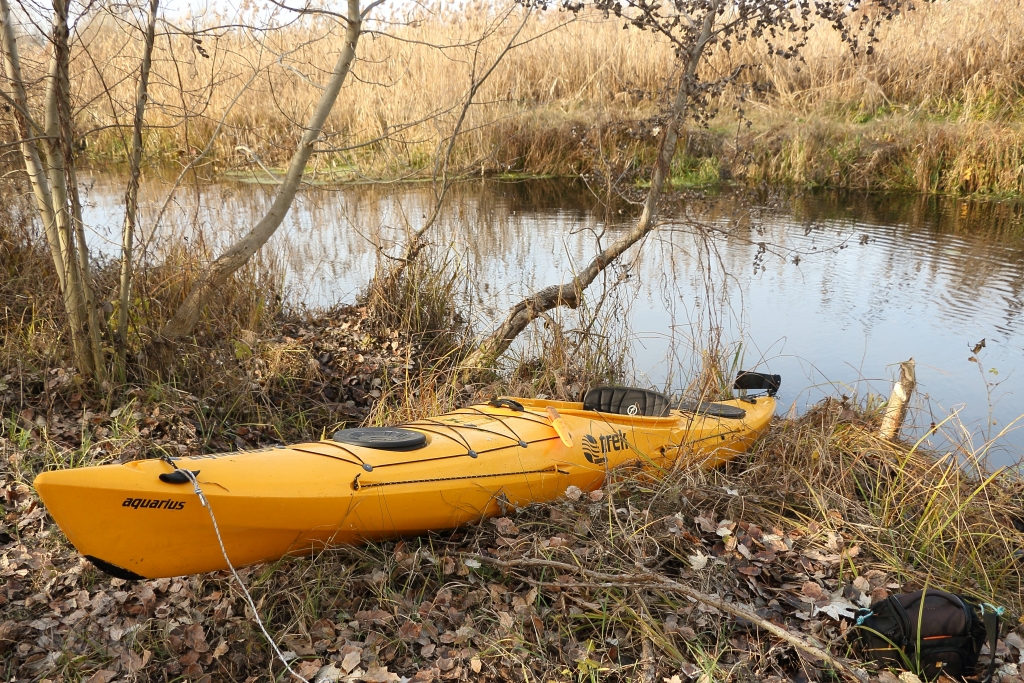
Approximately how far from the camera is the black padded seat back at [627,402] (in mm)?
4062

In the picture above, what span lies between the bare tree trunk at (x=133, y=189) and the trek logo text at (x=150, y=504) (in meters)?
1.80

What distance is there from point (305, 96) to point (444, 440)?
8.19 meters

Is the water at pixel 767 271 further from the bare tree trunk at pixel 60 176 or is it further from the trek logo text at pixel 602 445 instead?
the trek logo text at pixel 602 445

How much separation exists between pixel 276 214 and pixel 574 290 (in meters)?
1.91

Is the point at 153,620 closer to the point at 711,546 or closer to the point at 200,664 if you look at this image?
the point at 200,664

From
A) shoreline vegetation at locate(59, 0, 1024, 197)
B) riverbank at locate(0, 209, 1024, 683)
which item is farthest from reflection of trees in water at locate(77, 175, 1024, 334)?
riverbank at locate(0, 209, 1024, 683)

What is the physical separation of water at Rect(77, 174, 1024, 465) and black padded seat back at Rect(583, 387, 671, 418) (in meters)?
1.11

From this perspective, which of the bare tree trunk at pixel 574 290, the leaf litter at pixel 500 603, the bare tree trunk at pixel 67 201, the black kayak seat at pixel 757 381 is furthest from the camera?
the bare tree trunk at pixel 574 290

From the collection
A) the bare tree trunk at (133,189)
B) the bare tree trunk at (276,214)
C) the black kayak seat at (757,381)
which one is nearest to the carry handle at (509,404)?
the black kayak seat at (757,381)

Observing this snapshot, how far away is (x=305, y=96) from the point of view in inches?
405

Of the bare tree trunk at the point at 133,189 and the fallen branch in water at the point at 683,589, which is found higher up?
the bare tree trunk at the point at 133,189

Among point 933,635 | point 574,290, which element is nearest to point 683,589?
point 933,635

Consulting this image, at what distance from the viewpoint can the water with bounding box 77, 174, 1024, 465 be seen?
5402 millimetres

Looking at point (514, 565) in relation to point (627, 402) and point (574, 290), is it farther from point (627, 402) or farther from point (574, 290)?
point (574, 290)
